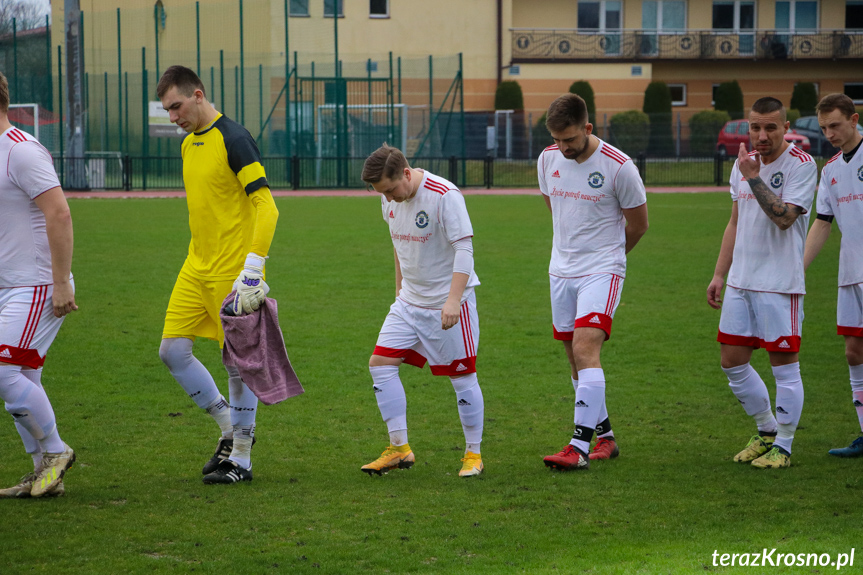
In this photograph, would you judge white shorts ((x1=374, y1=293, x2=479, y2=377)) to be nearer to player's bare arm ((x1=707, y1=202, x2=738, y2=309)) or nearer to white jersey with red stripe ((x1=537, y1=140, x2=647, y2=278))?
white jersey with red stripe ((x1=537, y1=140, x2=647, y2=278))

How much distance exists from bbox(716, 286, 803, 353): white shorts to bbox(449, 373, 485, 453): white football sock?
138 cm

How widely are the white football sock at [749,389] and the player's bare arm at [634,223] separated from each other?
88 cm

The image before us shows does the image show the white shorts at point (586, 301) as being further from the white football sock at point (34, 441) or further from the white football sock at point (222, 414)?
the white football sock at point (34, 441)

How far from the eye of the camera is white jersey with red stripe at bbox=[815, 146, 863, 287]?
5398mm

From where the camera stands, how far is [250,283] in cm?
478

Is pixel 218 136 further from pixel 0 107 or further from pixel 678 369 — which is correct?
pixel 678 369

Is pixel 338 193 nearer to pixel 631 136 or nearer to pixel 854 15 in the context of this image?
pixel 631 136

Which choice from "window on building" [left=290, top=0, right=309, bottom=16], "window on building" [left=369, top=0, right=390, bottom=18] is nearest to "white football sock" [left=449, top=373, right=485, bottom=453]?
"window on building" [left=290, top=0, right=309, bottom=16]

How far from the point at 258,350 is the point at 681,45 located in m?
42.5

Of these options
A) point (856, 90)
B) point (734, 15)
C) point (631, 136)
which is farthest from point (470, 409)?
point (856, 90)

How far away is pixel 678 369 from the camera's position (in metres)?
7.85

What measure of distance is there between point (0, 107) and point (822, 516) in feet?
13.8

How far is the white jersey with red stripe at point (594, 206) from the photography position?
5359mm

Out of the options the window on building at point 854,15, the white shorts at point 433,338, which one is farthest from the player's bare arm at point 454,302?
the window on building at point 854,15
